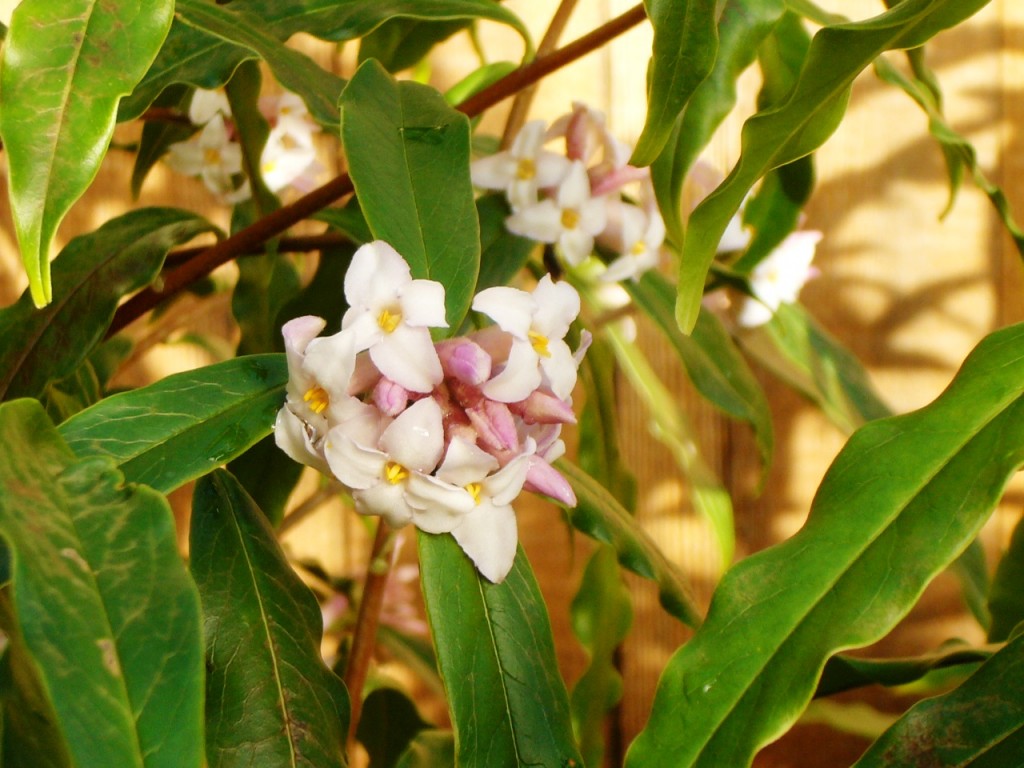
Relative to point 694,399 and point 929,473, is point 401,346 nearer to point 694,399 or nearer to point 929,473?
point 929,473

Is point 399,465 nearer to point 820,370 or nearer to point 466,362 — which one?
point 466,362

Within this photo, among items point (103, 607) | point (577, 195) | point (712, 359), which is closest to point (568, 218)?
point (577, 195)

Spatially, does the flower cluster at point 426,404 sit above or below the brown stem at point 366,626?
above

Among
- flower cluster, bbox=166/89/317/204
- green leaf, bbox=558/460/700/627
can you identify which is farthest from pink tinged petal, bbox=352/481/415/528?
flower cluster, bbox=166/89/317/204

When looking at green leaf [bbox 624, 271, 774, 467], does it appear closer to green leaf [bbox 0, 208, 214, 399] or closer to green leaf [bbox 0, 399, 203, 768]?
green leaf [bbox 0, 208, 214, 399]

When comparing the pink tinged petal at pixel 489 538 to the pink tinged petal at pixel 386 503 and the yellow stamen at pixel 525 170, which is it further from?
the yellow stamen at pixel 525 170

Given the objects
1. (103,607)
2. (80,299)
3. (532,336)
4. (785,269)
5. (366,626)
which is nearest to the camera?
(103,607)

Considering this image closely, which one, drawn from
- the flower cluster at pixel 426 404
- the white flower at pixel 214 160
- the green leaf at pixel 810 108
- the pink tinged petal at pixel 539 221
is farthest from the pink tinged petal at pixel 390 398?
the white flower at pixel 214 160
